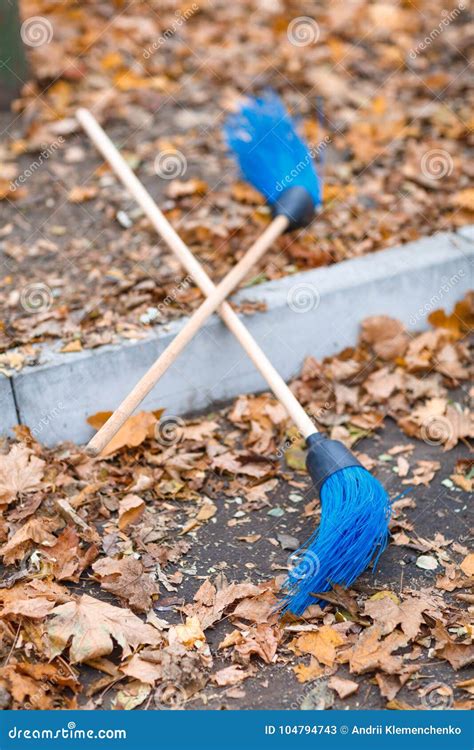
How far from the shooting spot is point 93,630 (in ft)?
9.55

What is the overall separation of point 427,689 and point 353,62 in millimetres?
4482

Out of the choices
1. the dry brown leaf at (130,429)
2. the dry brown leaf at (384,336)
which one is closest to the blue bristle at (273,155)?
the dry brown leaf at (384,336)

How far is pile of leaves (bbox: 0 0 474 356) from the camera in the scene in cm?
437

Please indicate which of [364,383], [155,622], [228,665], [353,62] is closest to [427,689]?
[228,665]

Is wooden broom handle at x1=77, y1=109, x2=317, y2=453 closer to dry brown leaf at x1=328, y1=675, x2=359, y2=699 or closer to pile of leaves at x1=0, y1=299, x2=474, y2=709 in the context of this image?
pile of leaves at x1=0, y1=299, x2=474, y2=709

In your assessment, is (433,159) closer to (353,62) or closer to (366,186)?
(366,186)

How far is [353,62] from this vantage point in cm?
598
